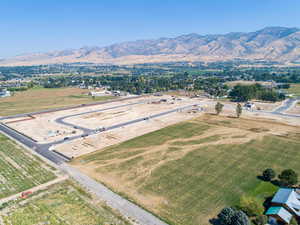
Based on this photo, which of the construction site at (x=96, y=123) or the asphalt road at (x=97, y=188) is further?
the construction site at (x=96, y=123)

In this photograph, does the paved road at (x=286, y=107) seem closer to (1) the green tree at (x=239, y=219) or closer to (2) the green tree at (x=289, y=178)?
(2) the green tree at (x=289, y=178)

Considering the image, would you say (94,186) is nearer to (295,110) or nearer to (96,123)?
(96,123)

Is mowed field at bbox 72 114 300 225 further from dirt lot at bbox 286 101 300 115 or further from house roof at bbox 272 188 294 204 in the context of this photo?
dirt lot at bbox 286 101 300 115

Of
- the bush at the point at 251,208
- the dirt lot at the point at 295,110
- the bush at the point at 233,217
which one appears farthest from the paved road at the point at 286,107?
the bush at the point at 233,217

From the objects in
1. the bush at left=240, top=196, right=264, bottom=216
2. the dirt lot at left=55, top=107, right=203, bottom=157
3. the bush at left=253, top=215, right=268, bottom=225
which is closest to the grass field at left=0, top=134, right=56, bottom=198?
the dirt lot at left=55, top=107, right=203, bottom=157

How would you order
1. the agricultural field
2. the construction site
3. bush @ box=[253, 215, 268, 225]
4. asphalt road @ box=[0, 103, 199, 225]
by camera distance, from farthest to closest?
the construction site → asphalt road @ box=[0, 103, 199, 225] → the agricultural field → bush @ box=[253, 215, 268, 225]

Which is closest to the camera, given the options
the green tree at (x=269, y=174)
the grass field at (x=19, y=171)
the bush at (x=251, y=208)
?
the bush at (x=251, y=208)
